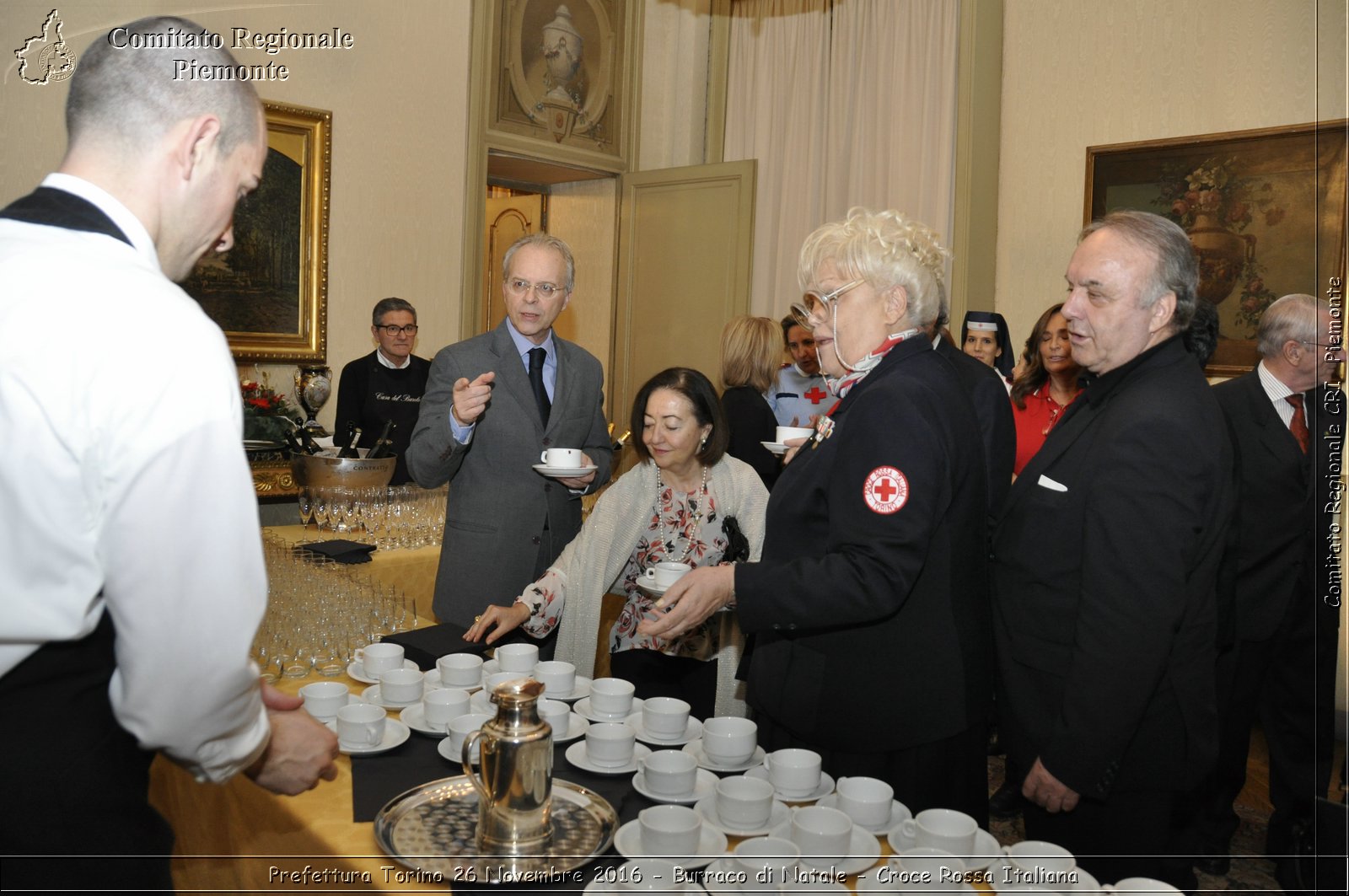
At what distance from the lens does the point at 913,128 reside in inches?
258

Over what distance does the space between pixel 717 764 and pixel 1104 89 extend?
5645mm

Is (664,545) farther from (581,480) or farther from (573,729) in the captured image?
(573,729)

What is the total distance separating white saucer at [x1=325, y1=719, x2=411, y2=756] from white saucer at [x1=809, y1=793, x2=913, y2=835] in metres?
0.72

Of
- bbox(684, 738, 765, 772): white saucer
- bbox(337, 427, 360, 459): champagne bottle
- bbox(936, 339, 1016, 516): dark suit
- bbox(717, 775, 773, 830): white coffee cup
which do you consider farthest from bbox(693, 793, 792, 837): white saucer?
bbox(337, 427, 360, 459): champagne bottle

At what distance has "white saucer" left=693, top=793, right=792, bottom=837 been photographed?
4.55 feet

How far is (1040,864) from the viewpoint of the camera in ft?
4.22

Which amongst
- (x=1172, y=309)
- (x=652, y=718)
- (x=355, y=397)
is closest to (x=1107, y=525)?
(x=1172, y=309)

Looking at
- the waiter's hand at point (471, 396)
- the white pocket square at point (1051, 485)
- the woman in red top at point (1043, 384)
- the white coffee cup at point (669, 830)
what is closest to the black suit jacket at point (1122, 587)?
the white pocket square at point (1051, 485)

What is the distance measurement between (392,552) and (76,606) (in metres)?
2.57

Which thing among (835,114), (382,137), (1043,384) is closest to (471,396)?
(1043,384)

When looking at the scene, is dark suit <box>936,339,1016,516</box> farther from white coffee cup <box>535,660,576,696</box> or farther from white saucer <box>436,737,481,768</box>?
white saucer <box>436,737,481,768</box>

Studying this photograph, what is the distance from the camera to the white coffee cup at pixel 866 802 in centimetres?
141

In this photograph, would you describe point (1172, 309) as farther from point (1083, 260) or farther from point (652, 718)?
Result: point (652, 718)

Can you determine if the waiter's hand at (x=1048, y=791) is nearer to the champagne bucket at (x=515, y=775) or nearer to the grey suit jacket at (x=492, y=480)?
the champagne bucket at (x=515, y=775)
